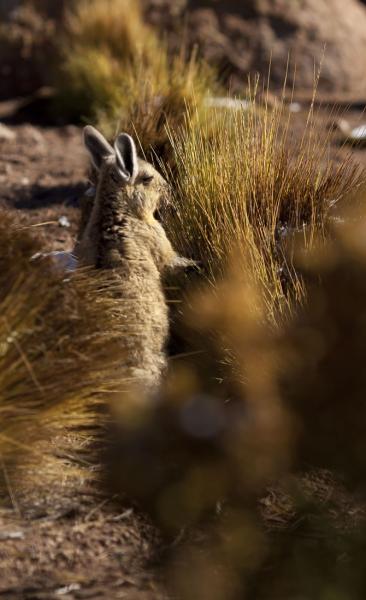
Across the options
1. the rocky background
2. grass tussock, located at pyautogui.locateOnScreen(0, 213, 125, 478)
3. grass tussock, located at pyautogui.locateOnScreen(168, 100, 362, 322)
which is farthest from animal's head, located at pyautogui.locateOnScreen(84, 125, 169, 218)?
the rocky background

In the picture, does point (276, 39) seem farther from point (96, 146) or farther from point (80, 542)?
point (80, 542)

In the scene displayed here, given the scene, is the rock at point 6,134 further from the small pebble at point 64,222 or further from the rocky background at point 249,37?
the small pebble at point 64,222

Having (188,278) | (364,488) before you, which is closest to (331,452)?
(364,488)

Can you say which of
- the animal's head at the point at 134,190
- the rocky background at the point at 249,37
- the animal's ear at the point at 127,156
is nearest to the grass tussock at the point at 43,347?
the animal's head at the point at 134,190

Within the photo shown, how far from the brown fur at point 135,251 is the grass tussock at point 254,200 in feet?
0.62

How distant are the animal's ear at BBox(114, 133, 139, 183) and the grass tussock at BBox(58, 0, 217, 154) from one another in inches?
114

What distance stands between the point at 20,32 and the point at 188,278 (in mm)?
8219

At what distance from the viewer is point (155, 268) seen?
4.83 meters

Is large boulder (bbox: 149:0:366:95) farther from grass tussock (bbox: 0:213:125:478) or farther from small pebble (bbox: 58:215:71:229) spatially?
grass tussock (bbox: 0:213:125:478)

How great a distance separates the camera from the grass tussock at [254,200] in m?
4.71

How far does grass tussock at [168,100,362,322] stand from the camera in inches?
186

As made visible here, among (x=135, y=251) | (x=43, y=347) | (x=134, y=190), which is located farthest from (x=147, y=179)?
(x=43, y=347)

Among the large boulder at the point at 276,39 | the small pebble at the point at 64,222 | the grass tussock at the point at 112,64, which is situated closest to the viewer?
the small pebble at the point at 64,222

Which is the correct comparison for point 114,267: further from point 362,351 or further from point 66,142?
point 66,142
